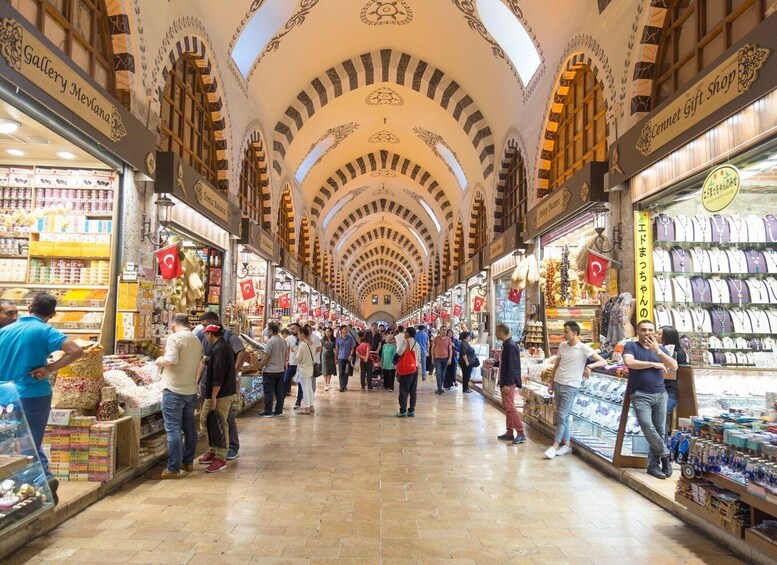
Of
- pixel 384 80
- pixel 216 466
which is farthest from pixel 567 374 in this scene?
pixel 384 80

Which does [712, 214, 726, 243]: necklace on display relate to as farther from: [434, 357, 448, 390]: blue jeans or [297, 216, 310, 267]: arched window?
[297, 216, 310, 267]: arched window

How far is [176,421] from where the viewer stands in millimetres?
4242

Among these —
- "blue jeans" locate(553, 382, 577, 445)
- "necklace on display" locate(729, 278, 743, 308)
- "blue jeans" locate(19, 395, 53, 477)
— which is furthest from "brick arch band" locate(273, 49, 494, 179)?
"blue jeans" locate(19, 395, 53, 477)

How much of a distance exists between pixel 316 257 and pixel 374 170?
146 inches

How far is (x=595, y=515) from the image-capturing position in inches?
139

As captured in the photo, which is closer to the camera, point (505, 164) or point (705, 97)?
point (705, 97)

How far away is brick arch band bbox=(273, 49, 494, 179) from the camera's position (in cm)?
1221

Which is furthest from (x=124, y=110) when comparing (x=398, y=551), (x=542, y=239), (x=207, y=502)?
(x=542, y=239)

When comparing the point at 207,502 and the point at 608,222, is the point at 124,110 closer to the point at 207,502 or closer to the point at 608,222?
the point at 207,502

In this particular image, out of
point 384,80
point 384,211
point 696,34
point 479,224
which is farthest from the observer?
point 384,211

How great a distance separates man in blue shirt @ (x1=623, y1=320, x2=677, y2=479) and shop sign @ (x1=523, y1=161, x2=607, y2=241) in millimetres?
2460

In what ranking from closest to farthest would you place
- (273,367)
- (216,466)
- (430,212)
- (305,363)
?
(216,466) → (273,367) → (305,363) → (430,212)

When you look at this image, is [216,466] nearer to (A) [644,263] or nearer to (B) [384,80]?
(A) [644,263]

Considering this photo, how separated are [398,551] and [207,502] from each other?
4.76ft
